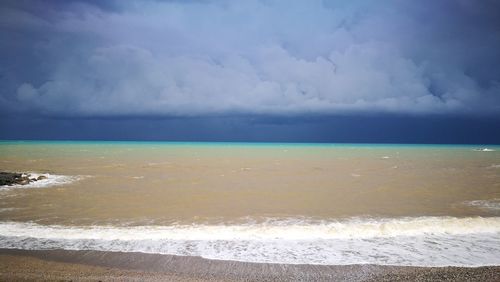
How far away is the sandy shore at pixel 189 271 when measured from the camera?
324 inches

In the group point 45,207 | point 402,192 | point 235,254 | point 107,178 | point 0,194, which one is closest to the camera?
point 235,254

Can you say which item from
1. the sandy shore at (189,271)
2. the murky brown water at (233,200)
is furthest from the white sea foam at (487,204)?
the sandy shore at (189,271)

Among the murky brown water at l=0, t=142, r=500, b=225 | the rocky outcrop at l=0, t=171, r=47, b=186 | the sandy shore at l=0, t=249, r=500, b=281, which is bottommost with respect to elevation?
the murky brown water at l=0, t=142, r=500, b=225

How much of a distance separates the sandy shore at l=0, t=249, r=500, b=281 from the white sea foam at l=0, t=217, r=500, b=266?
1.92ft

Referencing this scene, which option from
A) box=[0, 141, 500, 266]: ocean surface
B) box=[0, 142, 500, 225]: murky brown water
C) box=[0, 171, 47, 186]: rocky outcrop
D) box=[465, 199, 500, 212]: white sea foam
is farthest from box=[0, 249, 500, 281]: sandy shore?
box=[0, 171, 47, 186]: rocky outcrop

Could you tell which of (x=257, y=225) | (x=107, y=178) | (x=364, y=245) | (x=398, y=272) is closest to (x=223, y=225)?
(x=257, y=225)

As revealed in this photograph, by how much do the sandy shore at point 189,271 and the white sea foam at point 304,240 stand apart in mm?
586

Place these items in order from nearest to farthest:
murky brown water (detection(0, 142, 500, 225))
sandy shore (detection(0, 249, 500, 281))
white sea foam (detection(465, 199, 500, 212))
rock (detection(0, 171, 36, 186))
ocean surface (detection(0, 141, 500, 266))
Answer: sandy shore (detection(0, 249, 500, 281)) → ocean surface (detection(0, 141, 500, 266)) → murky brown water (detection(0, 142, 500, 225)) → white sea foam (detection(465, 199, 500, 212)) → rock (detection(0, 171, 36, 186))

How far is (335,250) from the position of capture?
1062 cm

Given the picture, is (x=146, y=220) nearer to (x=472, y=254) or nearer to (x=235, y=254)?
(x=235, y=254)

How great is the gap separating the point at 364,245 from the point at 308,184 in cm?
1581

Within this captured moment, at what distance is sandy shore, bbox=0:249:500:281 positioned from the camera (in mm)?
8219

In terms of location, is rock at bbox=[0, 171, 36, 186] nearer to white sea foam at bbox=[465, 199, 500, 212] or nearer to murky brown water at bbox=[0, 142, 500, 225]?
murky brown water at bbox=[0, 142, 500, 225]

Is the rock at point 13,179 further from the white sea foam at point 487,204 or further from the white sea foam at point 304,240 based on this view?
the white sea foam at point 487,204
